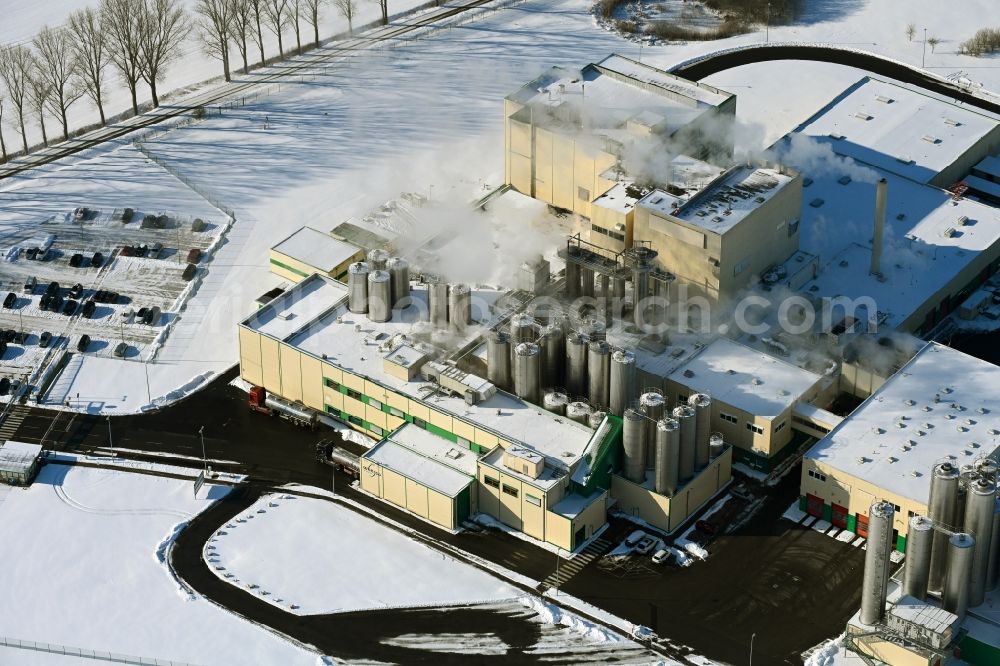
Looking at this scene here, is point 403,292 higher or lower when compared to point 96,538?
higher

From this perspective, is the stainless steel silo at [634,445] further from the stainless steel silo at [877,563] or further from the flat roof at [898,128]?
the flat roof at [898,128]

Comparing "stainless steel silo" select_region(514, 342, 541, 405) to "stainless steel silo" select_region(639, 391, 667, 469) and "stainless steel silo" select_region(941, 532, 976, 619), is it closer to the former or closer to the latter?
"stainless steel silo" select_region(639, 391, 667, 469)

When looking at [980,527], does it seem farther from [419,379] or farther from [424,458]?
[419,379]

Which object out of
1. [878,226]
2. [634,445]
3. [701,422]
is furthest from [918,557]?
[878,226]

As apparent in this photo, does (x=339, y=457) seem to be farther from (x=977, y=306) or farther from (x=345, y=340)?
(x=977, y=306)

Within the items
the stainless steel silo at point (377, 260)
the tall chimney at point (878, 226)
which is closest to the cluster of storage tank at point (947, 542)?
the tall chimney at point (878, 226)

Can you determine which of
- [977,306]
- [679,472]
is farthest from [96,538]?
[977,306]
